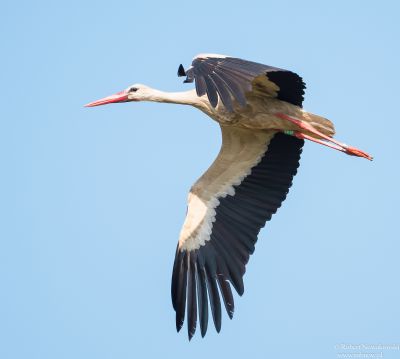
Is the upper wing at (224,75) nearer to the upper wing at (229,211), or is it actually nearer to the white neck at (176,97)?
the white neck at (176,97)

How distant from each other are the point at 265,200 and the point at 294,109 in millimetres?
1074

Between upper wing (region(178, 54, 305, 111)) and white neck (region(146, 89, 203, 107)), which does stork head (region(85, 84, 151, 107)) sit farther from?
upper wing (region(178, 54, 305, 111))

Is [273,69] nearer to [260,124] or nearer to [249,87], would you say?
[249,87]

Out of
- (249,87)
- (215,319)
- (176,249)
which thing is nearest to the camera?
(249,87)

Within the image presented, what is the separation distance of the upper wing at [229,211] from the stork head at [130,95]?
103 cm

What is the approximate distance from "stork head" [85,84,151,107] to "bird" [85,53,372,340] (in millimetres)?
11

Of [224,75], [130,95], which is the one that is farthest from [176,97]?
[224,75]

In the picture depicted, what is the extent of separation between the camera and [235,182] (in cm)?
1055

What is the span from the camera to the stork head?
10617 millimetres

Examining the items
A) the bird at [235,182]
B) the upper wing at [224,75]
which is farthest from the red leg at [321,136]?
the upper wing at [224,75]

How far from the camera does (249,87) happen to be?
781 centimetres

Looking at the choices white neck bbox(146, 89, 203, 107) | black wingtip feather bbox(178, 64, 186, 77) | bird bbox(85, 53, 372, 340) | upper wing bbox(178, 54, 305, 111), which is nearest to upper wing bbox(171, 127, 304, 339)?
bird bbox(85, 53, 372, 340)

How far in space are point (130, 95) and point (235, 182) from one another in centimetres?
155

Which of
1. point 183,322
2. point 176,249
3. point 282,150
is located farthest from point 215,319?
point 282,150
